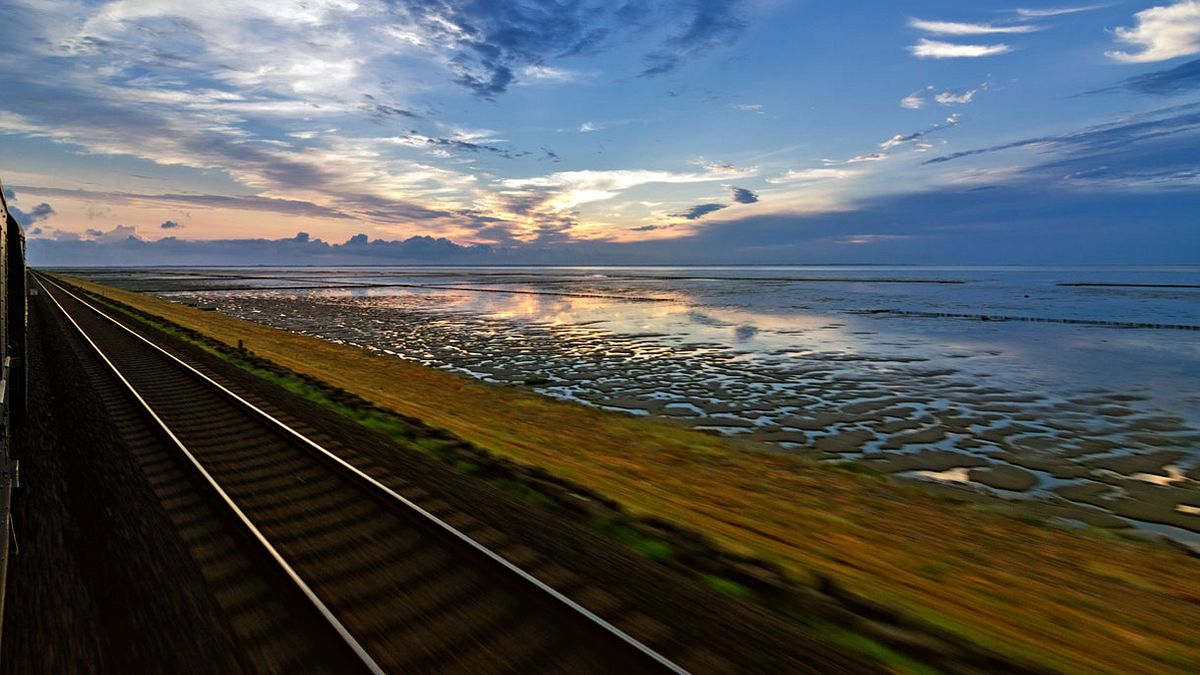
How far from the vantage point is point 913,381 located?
20.3m

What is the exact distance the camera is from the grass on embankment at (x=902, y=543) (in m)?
6.09

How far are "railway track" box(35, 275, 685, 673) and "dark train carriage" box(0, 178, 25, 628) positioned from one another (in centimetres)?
185

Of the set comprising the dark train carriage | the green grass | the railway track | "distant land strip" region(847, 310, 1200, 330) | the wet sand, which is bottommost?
the wet sand

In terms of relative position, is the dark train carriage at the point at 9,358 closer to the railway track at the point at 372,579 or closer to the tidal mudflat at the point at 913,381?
the railway track at the point at 372,579

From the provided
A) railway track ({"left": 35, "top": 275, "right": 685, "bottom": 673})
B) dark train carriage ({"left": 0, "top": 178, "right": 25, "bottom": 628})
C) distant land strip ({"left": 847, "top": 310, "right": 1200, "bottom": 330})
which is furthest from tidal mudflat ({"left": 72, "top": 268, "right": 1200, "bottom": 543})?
dark train carriage ({"left": 0, "top": 178, "right": 25, "bottom": 628})

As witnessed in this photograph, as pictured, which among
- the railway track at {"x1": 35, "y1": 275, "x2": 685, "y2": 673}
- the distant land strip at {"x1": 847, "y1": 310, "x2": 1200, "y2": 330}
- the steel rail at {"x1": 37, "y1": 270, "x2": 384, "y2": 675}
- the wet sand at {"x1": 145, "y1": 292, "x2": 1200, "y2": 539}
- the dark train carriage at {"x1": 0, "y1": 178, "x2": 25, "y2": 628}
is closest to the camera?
the steel rail at {"x1": 37, "y1": 270, "x2": 384, "y2": 675}

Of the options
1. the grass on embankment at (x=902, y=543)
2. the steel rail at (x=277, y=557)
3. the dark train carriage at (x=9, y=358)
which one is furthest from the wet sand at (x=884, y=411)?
the dark train carriage at (x=9, y=358)

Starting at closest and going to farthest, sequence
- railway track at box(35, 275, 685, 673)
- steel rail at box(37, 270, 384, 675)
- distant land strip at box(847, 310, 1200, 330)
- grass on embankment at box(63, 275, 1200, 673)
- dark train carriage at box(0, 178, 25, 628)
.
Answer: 1. steel rail at box(37, 270, 384, 675)
2. railway track at box(35, 275, 685, 673)
3. grass on embankment at box(63, 275, 1200, 673)
4. dark train carriage at box(0, 178, 25, 628)
5. distant land strip at box(847, 310, 1200, 330)

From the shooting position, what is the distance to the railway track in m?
5.14

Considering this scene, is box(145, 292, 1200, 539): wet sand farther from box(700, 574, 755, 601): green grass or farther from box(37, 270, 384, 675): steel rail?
box(37, 270, 384, 675): steel rail

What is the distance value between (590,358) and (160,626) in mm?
20614

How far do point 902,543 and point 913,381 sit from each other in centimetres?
1382

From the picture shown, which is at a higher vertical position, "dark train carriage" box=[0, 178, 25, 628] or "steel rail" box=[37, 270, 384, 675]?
"dark train carriage" box=[0, 178, 25, 628]

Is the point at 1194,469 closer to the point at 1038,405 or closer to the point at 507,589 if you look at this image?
the point at 1038,405
